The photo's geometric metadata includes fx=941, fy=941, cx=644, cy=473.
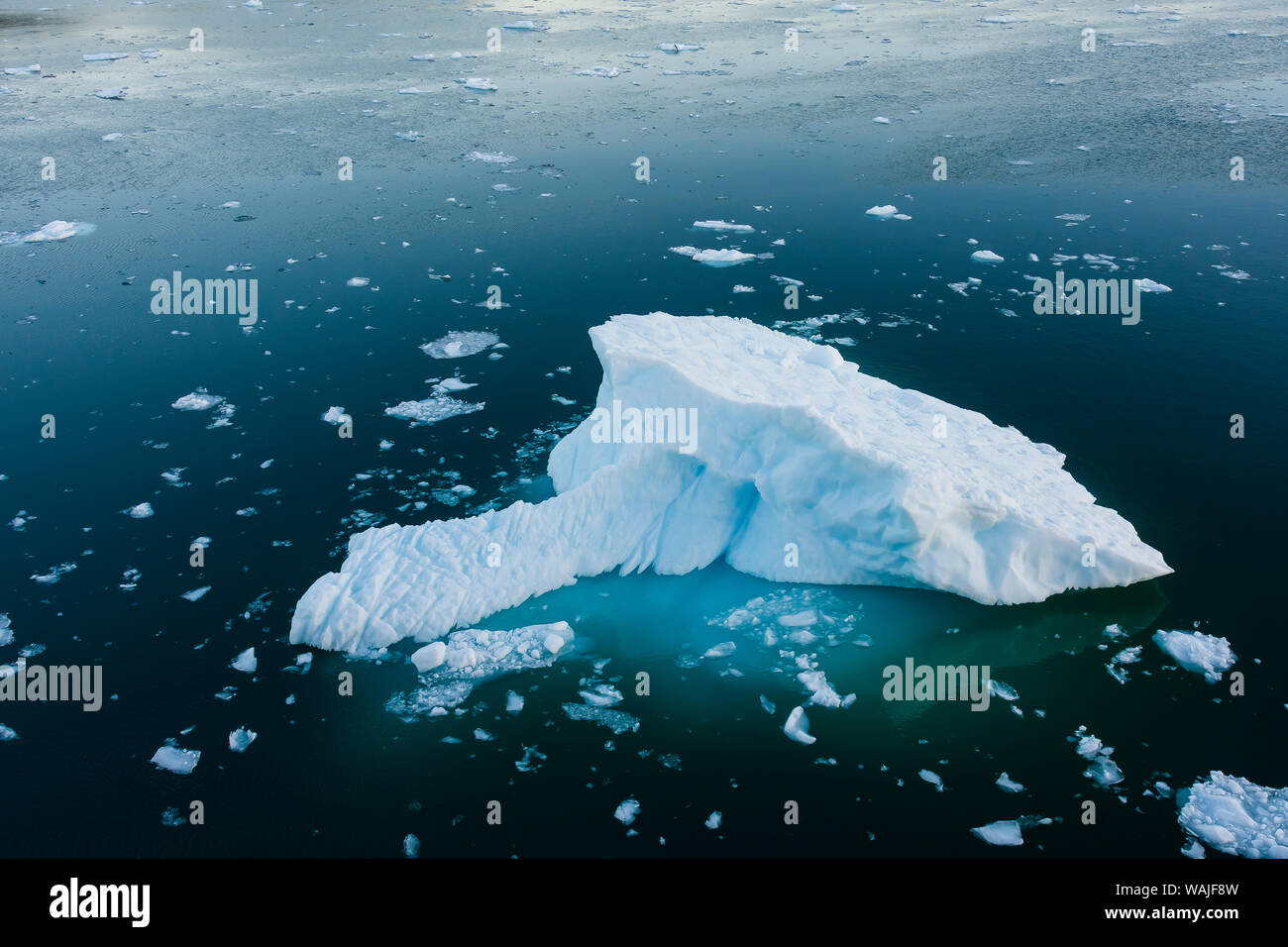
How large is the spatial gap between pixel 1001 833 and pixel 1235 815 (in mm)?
1407

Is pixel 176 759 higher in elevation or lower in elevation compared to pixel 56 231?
lower

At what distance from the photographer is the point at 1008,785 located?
582 cm

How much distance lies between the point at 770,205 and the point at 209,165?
30.6 feet

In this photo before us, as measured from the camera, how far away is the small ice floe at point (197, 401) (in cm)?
980

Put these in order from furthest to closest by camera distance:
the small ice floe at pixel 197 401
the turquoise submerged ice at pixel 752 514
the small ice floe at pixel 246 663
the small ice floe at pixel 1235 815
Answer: the small ice floe at pixel 197 401 → the turquoise submerged ice at pixel 752 514 → the small ice floe at pixel 246 663 → the small ice floe at pixel 1235 815

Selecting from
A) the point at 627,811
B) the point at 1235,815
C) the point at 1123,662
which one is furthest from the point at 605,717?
the point at 1235,815

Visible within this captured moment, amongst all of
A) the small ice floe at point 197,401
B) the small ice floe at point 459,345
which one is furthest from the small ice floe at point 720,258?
the small ice floe at point 197,401

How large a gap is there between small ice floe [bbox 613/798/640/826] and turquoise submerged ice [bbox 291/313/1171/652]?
202 cm

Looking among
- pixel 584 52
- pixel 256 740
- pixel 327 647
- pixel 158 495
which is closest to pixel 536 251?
pixel 158 495

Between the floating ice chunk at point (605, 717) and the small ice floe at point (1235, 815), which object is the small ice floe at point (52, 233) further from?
the small ice floe at point (1235, 815)

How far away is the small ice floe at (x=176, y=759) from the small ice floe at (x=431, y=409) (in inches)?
162

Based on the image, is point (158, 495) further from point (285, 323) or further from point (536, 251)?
point (536, 251)

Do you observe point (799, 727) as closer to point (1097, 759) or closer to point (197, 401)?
point (1097, 759)

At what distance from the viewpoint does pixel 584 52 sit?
72.2 feet
